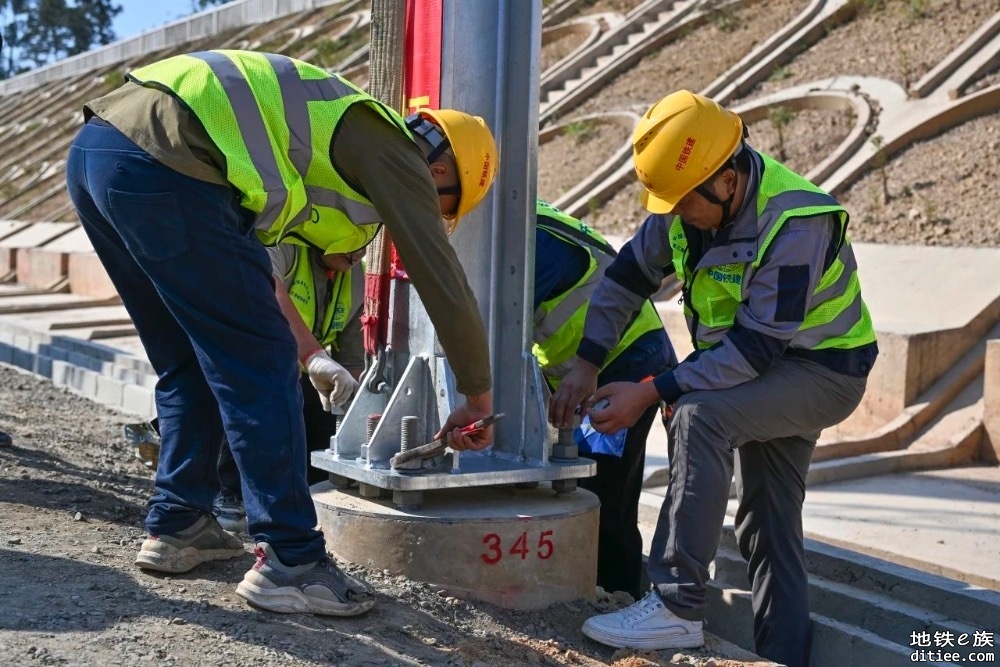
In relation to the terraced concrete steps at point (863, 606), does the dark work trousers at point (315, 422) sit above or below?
above

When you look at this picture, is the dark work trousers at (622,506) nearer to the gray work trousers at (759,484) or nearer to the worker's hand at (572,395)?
the worker's hand at (572,395)

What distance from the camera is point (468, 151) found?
3471 millimetres

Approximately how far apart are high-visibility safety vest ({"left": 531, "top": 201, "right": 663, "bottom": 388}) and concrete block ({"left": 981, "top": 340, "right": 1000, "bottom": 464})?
2.65m

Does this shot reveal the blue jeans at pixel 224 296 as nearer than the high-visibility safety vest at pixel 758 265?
Yes

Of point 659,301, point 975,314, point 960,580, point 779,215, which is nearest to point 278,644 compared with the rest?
point 779,215

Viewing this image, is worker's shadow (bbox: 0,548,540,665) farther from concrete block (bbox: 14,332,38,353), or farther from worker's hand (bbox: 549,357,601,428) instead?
concrete block (bbox: 14,332,38,353)

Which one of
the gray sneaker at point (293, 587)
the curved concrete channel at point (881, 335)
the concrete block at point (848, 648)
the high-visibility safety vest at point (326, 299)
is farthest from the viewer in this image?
the high-visibility safety vest at point (326, 299)

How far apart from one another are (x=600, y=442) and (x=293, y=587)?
175 centimetres

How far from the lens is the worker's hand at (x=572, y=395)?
13.6 feet

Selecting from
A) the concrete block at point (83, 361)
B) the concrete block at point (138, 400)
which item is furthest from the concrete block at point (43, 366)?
the concrete block at point (138, 400)

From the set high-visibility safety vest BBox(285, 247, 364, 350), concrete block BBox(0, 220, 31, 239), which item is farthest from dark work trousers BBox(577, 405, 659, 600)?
concrete block BBox(0, 220, 31, 239)

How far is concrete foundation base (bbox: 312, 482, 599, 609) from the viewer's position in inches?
149

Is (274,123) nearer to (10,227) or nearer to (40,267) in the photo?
(40,267)

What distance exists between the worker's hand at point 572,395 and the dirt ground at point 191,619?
638mm
